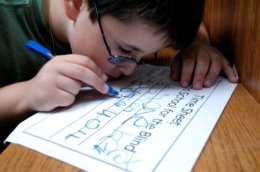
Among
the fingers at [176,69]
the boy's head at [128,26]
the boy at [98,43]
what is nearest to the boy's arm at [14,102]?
the boy at [98,43]

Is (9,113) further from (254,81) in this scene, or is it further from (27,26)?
(254,81)

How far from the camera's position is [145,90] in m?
0.59

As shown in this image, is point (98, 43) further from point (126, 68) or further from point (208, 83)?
point (208, 83)

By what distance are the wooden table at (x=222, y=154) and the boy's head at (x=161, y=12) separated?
0.20m

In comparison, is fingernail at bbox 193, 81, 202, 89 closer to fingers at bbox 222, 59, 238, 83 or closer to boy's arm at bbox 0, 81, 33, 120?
fingers at bbox 222, 59, 238, 83

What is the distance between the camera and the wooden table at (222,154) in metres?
0.34

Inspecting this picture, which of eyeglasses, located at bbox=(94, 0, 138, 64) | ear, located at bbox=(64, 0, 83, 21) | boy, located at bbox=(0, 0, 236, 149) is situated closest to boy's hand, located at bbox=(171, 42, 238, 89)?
boy, located at bbox=(0, 0, 236, 149)

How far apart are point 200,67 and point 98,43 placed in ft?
0.74

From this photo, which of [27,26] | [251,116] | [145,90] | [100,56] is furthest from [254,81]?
[27,26]

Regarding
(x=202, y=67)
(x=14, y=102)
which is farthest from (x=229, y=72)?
(x=14, y=102)

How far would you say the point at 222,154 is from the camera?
0.36m

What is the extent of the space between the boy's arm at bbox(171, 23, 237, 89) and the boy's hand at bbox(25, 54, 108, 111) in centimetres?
19

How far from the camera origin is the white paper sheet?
1.14 ft

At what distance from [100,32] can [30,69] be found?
0.32 meters
